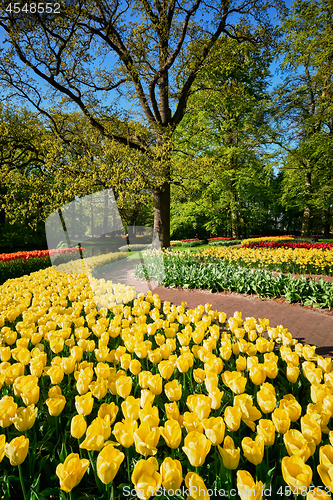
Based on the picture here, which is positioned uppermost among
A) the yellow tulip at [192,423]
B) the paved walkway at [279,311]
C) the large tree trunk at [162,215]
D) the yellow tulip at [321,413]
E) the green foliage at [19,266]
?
the large tree trunk at [162,215]

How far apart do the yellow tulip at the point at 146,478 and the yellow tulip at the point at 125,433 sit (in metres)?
0.16

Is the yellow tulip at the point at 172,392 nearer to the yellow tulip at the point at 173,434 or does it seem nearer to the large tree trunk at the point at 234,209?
the yellow tulip at the point at 173,434

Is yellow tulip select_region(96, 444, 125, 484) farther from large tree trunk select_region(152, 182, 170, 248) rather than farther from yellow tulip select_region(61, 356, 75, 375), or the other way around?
large tree trunk select_region(152, 182, 170, 248)

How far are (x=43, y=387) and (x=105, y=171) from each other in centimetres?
854

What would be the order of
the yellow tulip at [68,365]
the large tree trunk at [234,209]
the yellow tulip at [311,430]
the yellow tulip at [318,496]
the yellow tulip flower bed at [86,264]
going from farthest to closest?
the large tree trunk at [234,209] → the yellow tulip flower bed at [86,264] → the yellow tulip at [68,365] → the yellow tulip at [311,430] → the yellow tulip at [318,496]

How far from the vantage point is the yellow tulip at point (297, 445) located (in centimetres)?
89

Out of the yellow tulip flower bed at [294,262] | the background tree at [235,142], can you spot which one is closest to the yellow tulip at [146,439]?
the yellow tulip flower bed at [294,262]

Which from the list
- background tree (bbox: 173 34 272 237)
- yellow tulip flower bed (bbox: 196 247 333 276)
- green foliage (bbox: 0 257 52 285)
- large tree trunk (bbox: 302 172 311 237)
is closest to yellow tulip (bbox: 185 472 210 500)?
yellow tulip flower bed (bbox: 196 247 333 276)

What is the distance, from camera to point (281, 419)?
1114 mm

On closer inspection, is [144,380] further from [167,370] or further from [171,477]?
[171,477]

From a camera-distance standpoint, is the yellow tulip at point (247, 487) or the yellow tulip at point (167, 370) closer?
the yellow tulip at point (247, 487)

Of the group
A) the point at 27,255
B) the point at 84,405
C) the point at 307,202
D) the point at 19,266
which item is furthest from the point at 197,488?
the point at 307,202

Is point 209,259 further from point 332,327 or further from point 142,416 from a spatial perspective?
point 142,416

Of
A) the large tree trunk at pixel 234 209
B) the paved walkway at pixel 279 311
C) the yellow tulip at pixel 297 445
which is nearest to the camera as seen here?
the yellow tulip at pixel 297 445
